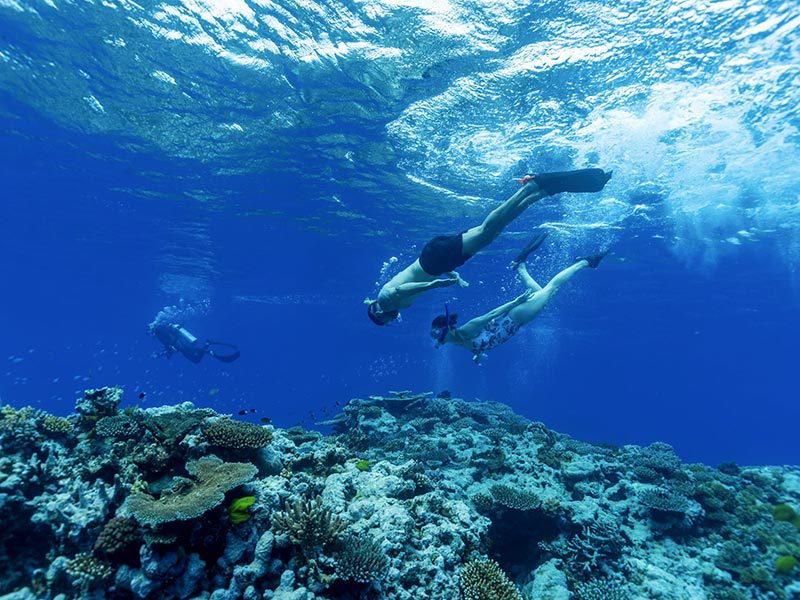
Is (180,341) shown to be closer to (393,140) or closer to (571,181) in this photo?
(393,140)

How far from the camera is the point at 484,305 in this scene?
47.3 m

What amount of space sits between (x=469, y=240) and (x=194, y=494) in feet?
20.7

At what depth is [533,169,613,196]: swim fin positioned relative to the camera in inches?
321

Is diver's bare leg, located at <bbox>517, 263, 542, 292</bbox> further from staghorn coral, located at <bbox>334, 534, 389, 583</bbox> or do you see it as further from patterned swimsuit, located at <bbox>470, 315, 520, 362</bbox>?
staghorn coral, located at <bbox>334, 534, 389, 583</bbox>

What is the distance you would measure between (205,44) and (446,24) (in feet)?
25.6

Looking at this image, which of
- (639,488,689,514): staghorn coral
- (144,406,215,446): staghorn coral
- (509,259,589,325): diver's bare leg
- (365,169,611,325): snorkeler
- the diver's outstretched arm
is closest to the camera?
(144,406,215,446): staghorn coral

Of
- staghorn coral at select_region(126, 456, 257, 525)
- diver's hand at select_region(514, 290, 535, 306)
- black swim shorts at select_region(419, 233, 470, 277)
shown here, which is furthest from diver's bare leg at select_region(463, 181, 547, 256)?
staghorn coral at select_region(126, 456, 257, 525)

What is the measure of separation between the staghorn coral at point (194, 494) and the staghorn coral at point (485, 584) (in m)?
3.21

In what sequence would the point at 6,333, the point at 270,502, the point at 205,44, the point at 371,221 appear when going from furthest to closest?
the point at 6,333 < the point at 371,221 < the point at 205,44 < the point at 270,502

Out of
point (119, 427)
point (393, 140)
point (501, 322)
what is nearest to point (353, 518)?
point (119, 427)

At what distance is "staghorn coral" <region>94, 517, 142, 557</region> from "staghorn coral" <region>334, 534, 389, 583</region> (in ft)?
7.84

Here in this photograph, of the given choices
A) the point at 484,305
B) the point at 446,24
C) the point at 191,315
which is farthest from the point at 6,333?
the point at 446,24

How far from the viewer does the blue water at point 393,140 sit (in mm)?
12344

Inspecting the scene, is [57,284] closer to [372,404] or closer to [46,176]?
[46,176]
